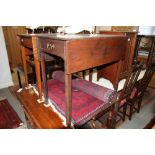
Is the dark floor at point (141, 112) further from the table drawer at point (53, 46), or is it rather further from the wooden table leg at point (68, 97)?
the table drawer at point (53, 46)

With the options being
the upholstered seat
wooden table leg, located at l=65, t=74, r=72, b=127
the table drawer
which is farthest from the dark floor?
the table drawer

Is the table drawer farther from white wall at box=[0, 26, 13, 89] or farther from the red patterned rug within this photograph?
white wall at box=[0, 26, 13, 89]

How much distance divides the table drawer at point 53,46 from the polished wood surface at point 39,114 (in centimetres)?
49

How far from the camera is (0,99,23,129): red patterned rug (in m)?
1.83

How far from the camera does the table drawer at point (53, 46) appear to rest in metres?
0.71

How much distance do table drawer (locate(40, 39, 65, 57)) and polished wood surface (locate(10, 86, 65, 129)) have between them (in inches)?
19.1

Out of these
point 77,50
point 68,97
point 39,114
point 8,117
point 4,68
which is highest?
point 77,50

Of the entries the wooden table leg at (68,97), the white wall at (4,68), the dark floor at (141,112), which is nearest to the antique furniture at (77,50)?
the wooden table leg at (68,97)

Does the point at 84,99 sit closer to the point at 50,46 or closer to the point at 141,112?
the point at 50,46

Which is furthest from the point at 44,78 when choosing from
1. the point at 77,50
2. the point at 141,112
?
the point at 141,112

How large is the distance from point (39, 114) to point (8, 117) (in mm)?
1254

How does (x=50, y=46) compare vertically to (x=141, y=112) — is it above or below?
above

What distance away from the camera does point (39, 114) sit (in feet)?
3.38
